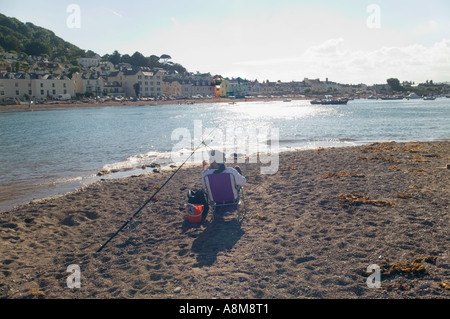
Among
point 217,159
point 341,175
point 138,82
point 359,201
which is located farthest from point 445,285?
point 138,82

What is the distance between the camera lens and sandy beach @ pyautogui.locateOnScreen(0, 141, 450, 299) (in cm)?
458

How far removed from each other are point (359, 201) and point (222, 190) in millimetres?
3003

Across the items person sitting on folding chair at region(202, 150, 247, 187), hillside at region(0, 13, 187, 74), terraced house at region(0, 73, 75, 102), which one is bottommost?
person sitting on folding chair at region(202, 150, 247, 187)

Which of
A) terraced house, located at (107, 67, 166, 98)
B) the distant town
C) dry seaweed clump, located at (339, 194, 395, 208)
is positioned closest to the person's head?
dry seaweed clump, located at (339, 194, 395, 208)

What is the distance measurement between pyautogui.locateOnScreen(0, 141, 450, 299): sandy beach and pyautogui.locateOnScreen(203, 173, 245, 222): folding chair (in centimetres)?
39

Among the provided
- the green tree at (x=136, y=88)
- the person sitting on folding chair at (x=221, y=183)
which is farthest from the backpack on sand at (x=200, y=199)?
the green tree at (x=136, y=88)

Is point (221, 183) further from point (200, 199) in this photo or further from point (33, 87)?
Answer: point (33, 87)

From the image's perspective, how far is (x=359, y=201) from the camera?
7.45 m

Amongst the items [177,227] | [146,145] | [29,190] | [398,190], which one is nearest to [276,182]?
[398,190]

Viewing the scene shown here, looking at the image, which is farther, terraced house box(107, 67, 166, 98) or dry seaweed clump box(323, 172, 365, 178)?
terraced house box(107, 67, 166, 98)

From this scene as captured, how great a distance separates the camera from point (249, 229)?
22.2ft

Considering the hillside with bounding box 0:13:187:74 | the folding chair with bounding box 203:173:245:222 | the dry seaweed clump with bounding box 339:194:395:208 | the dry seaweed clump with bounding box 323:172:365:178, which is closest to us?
the dry seaweed clump with bounding box 339:194:395:208

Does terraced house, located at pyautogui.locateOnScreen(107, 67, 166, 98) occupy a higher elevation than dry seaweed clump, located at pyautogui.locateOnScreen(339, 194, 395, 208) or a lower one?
higher

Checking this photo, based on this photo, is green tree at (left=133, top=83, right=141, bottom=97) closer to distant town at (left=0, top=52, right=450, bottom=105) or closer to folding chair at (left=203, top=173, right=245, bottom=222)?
distant town at (left=0, top=52, right=450, bottom=105)
